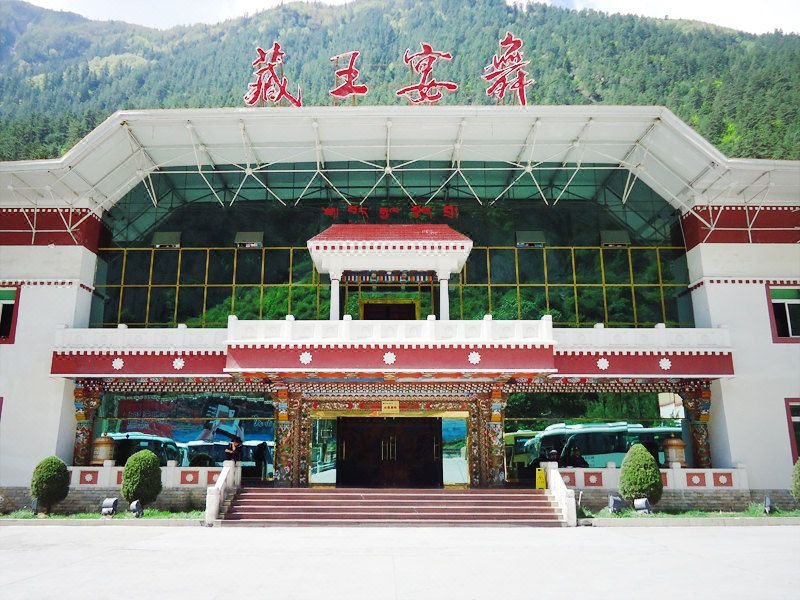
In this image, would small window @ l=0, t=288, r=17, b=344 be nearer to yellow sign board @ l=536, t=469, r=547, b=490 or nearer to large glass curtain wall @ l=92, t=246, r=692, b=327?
large glass curtain wall @ l=92, t=246, r=692, b=327

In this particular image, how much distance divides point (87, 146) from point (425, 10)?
71601 mm

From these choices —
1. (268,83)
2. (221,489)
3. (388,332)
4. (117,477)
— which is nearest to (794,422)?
(388,332)

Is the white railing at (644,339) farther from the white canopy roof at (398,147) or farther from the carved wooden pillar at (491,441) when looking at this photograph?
the white canopy roof at (398,147)

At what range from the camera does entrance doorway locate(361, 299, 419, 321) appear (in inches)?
893

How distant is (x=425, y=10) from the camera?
3260 inches

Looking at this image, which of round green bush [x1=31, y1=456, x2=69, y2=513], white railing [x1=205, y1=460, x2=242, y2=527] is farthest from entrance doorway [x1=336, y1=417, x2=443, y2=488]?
round green bush [x1=31, y1=456, x2=69, y2=513]

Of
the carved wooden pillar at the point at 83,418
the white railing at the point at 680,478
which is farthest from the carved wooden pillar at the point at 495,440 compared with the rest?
the carved wooden pillar at the point at 83,418

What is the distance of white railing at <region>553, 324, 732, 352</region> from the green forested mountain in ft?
72.9

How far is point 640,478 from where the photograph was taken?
1705 centimetres

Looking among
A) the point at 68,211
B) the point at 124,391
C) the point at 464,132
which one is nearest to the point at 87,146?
the point at 68,211

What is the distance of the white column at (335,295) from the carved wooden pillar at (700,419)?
441 inches

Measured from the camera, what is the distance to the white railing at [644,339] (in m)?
20.0

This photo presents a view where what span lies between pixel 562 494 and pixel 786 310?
10.2 meters

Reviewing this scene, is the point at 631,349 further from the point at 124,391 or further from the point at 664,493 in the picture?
the point at 124,391
